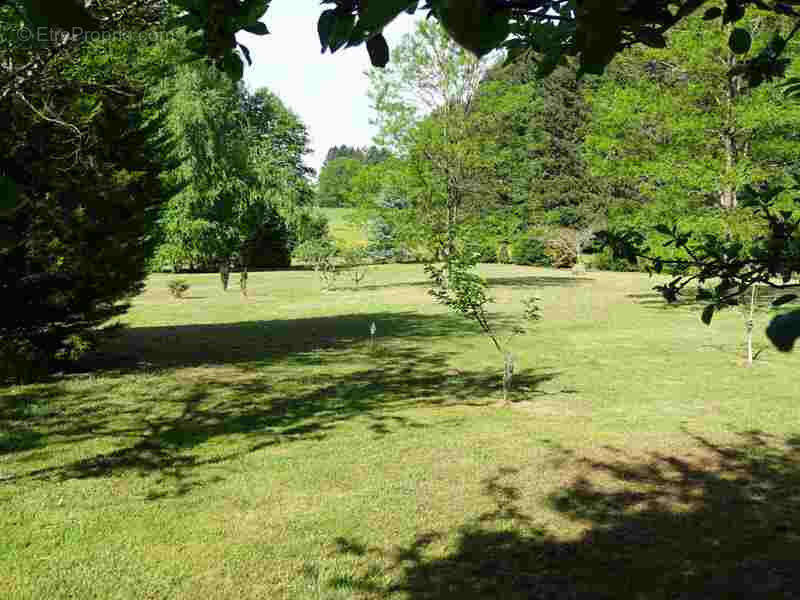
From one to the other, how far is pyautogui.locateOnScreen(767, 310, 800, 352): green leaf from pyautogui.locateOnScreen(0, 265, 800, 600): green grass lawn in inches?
145

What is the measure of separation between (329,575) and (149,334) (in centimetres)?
1348

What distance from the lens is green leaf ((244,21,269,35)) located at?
1.71 metres

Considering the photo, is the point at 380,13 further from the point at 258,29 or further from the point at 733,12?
the point at 733,12

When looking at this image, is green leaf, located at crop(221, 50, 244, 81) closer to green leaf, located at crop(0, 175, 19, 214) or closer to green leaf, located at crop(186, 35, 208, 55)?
green leaf, located at crop(186, 35, 208, 55)

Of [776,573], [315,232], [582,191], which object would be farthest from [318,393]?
[582,191]

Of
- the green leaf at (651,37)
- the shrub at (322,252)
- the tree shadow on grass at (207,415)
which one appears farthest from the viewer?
the shrub at (322,252)

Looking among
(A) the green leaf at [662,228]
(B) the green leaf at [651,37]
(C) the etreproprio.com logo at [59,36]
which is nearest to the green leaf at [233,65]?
(B) the green leaf at [651,37]

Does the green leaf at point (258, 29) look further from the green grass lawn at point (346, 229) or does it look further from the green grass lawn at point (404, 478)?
the green grass lawn at point (346, 229)

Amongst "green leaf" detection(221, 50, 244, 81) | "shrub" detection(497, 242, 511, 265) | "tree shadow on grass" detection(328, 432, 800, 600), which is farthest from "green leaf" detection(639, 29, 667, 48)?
"shrub" detection(497, 242, 511, 265)

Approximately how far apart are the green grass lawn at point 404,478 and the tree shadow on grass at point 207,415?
0.14 ft

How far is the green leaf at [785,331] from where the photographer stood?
1.02 m

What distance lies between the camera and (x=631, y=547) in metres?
4.93

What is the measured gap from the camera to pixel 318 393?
10.0m

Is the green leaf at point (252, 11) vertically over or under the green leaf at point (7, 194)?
over
